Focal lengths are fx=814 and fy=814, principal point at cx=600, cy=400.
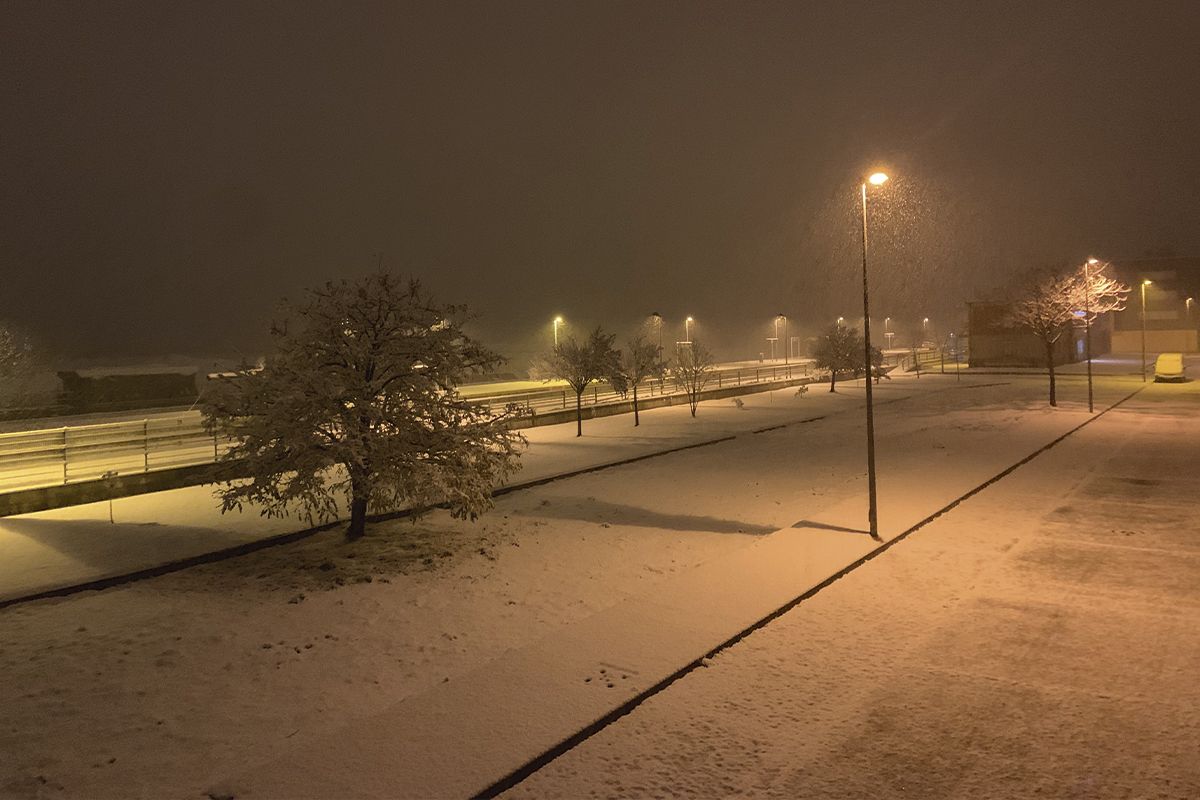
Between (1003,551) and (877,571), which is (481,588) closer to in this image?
(877,571)

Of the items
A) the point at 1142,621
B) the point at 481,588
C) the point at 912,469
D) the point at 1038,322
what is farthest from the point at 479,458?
the point at 1038,322

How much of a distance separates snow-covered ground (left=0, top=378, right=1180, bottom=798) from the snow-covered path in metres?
0.64

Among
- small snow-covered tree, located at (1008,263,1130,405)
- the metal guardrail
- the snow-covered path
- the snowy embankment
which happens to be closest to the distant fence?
the metal guardrail

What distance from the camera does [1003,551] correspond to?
12117 mm

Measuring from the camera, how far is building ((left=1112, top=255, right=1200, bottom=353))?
333ft

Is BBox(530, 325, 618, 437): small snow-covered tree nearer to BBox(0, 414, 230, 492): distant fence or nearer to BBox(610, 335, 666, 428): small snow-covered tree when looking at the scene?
BBox(610, 335, 666, 428): small snow-covered tree

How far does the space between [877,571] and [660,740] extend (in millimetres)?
5837

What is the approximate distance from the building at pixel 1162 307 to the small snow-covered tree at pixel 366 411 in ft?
367

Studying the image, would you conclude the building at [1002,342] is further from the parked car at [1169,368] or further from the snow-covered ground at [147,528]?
the snow-covered ground at [147,528]

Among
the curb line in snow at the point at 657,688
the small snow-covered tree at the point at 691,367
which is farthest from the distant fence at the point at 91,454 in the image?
the small snow-covered tree at the point at 691,367

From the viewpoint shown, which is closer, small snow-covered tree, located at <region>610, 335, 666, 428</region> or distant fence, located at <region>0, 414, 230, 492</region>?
distant fence, located at <region>0, 414, 230, 492</region>

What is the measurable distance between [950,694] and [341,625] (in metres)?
6.55

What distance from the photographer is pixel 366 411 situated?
12.5m

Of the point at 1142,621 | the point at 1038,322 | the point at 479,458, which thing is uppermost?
the point at 1038,322
